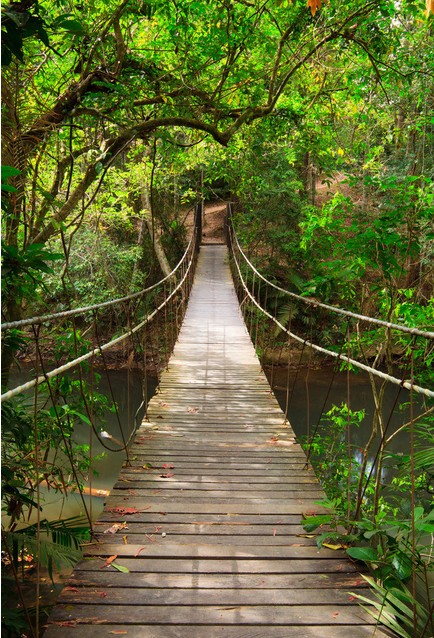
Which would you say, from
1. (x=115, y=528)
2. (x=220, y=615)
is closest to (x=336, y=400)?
(x=115, y=528)

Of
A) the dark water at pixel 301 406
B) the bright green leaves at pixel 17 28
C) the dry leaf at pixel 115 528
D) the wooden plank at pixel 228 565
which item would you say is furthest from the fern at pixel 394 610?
the dark water at pixel 301 406

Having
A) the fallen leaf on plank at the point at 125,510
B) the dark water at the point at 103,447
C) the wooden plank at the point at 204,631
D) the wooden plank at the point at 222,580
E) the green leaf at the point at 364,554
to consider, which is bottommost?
the dark water at the point at 103,447

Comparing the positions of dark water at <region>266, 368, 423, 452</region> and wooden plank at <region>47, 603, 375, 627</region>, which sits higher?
wooden plank at <region>47, 603, 375, 627</region>

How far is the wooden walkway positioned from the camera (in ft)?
4.66

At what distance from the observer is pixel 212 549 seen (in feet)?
5.92

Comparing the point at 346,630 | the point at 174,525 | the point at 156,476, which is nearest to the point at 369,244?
the point at 156,476

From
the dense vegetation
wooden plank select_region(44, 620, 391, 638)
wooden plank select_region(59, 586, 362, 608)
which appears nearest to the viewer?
wooden plank select_region(44, 620, 391, 638)

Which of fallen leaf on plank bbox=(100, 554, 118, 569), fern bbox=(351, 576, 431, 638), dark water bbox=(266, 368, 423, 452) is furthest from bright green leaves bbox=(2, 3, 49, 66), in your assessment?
dark water bbox=(266, 368, 423, 452)

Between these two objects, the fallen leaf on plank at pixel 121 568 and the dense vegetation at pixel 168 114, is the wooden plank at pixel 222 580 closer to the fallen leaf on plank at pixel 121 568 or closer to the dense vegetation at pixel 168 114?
the fallen leaf on plank at pixel 121 568

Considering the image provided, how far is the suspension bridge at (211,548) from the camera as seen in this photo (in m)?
1.42

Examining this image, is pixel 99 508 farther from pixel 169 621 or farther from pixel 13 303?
pixel 169 621

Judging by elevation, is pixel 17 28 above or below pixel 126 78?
below

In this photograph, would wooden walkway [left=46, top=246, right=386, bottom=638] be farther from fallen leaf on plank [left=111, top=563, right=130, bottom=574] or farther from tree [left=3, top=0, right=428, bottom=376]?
tree [left=3, top=0, right=428, bottom=376]

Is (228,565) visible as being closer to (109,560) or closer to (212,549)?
(212,549)
